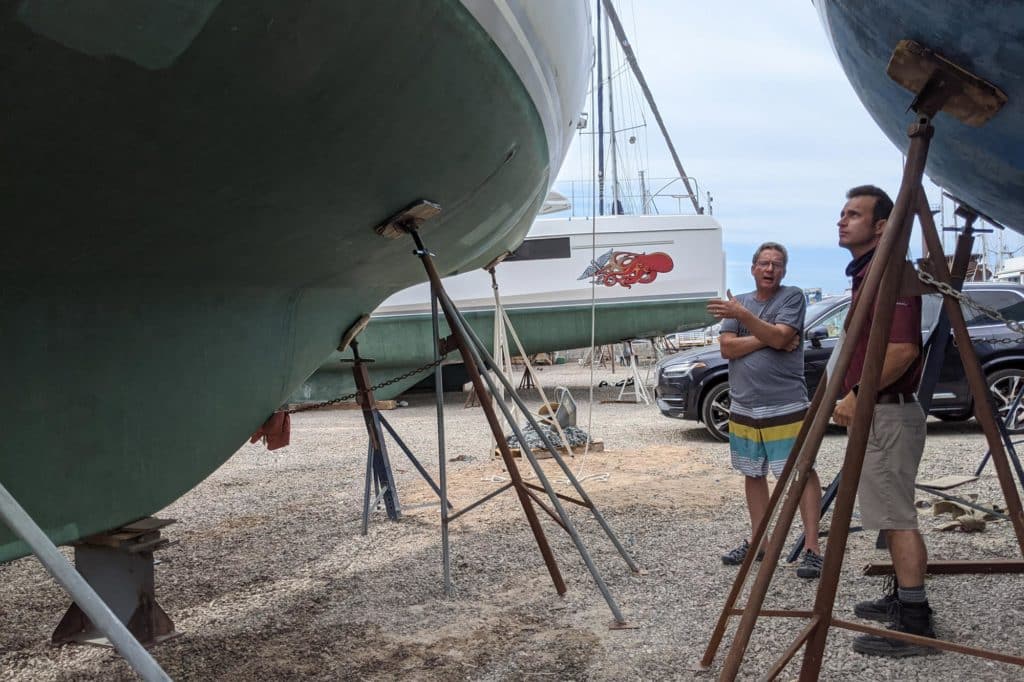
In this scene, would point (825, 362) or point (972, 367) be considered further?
point (825, 362)

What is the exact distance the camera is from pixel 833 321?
28.9 feet

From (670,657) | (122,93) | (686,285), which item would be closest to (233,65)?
(122,93)

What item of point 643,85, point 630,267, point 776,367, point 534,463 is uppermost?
point 643,85

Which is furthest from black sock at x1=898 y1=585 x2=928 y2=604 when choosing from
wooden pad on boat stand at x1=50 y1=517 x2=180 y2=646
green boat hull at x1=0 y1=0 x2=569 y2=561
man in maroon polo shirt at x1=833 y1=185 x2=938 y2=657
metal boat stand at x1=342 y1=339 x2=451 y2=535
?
metal boat stand at x1=342 y1=339 x2=451 y2=535

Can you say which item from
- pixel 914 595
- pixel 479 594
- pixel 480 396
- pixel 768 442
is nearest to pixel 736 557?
pixel 768 442

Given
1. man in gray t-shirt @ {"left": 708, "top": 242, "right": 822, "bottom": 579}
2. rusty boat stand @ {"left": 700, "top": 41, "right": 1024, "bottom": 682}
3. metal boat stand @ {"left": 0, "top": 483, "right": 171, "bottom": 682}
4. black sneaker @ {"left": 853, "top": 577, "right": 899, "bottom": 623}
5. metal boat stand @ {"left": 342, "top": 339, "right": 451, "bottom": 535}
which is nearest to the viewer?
metal boat stand @ {"left": 0, "top": 483, "right": 171, "bottom": 682}

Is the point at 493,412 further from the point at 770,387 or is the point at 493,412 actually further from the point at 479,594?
the point at 770,387

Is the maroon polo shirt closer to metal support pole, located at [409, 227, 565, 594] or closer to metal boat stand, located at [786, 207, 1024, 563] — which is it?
metal boat stand, located at [786, 207, 1024, 563]

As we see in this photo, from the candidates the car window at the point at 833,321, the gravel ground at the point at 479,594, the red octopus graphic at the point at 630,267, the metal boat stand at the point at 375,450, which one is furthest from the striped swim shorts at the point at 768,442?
the red octopus graphic at the point at 630,267

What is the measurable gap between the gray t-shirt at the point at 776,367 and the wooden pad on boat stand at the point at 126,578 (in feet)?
8.79

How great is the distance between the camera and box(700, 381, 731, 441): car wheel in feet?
28.0

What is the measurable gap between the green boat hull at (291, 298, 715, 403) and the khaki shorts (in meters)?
10.4

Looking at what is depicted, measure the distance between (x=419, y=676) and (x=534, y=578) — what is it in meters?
1.28

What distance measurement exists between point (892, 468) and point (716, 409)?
226 inches
